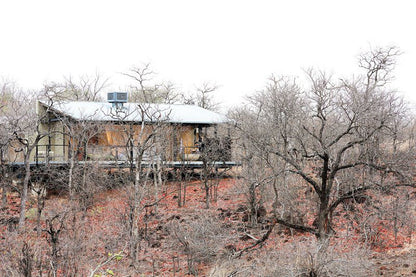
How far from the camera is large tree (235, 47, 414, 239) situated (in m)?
16.2

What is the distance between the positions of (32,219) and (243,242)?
10916mm

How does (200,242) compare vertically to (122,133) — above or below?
→ below

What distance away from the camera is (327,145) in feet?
57.2

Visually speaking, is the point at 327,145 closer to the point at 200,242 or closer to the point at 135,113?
the point at 200,242

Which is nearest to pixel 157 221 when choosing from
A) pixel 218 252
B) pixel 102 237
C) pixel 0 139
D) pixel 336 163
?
pixel 102 237

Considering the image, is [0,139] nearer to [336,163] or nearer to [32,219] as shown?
[32,219]

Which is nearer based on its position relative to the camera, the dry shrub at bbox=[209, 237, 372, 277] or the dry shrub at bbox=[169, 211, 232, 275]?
the dry shrub at bbox=[209, 237, 372, 277]

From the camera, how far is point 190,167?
2939cm

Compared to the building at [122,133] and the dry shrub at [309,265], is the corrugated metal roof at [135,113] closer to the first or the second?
the building at [122,133]

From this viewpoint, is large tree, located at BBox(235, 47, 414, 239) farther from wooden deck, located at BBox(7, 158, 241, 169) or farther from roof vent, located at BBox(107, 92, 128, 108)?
roof vent, located at BBox(107, 92, 128, 108)

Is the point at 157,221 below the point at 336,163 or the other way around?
below

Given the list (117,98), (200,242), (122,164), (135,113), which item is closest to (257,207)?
(200,242)

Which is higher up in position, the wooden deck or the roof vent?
the roof vent

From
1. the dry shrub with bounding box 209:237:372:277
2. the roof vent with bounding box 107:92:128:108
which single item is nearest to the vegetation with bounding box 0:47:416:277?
the dry shrub with bounding box 209:237:372:277
